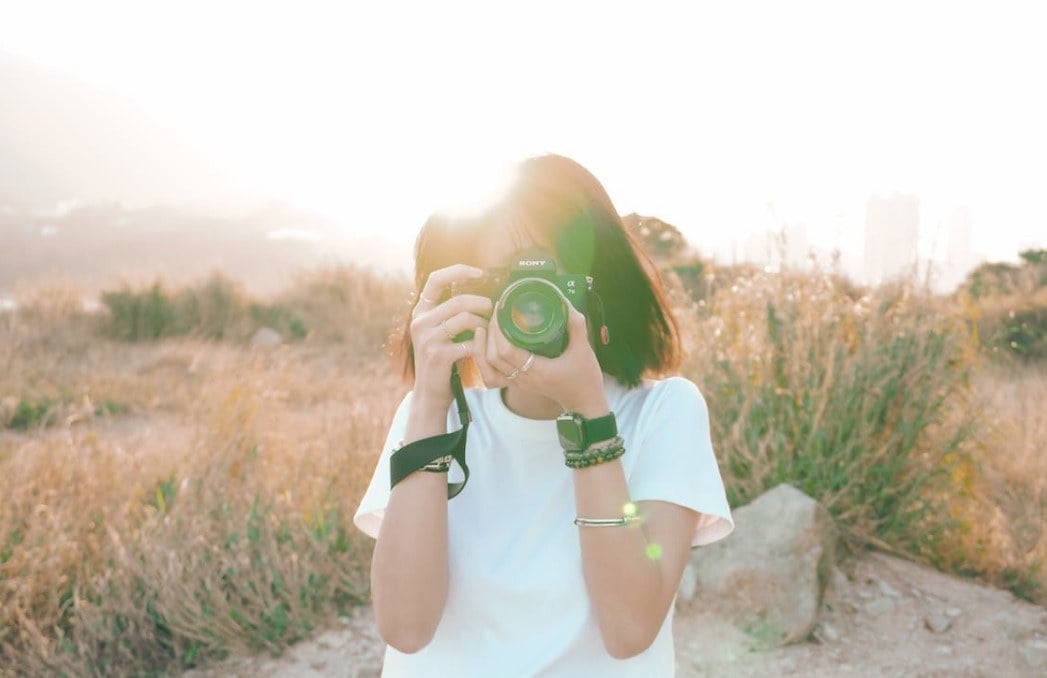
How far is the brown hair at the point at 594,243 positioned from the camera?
4.78 ft

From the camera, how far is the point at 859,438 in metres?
3.19

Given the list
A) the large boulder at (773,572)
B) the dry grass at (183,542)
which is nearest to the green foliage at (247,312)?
the dry grass at (183,542)

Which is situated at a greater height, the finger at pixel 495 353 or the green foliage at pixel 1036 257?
the finger at pixel 495 353

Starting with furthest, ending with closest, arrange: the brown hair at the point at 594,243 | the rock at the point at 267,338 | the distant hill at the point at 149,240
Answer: the distant hill at the point at 149,240
the rock at the point at 267,338
the brown hair at the point at 594,243

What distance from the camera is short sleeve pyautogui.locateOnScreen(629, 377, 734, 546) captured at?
50.4 inches

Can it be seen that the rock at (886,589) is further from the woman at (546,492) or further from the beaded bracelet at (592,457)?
→ the beaded bracelet at (592,457)

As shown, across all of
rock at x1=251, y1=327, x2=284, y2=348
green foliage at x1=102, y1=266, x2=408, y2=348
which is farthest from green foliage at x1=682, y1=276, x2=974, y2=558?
rock at x1=251, y1=327, x2=284, y2=348

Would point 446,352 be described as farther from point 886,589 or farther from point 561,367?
point 886,589

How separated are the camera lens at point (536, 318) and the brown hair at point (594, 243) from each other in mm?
223

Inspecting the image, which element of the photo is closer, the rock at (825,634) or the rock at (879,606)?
the rock at (825,634)

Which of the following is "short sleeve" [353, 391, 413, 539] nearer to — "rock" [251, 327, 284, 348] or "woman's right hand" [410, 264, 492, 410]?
"woman's right hand" [410, 264, 492, 410]

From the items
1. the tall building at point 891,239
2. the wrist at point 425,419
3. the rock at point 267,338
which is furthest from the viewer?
the rock at point 267,338

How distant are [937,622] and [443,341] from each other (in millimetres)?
2468

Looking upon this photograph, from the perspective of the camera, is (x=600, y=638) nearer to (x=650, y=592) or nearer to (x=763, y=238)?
(x=650, y=592)
